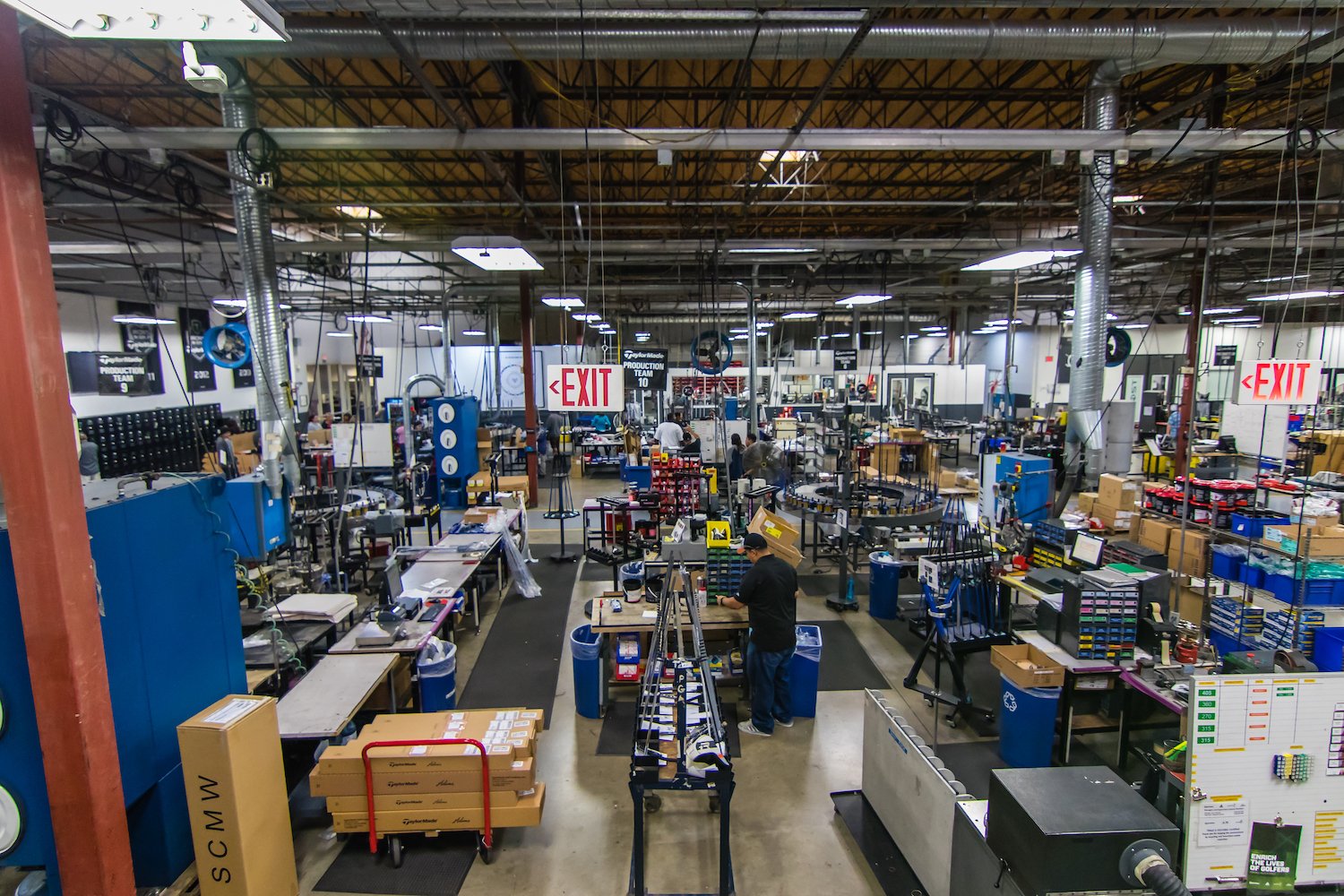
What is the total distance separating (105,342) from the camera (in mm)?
14328

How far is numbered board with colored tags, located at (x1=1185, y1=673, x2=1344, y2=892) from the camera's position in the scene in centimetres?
310

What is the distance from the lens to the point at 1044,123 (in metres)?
8.72

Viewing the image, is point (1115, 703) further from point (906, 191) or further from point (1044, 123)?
point (906, 191)

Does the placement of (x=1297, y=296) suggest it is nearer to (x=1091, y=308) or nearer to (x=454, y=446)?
(x=1091, y=308)

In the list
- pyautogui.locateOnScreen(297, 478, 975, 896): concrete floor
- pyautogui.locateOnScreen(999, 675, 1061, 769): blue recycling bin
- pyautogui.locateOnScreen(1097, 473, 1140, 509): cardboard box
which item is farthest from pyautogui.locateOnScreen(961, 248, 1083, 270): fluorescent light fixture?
pyautogui.locateOnScreen(297, 478, 975, 896): concrete floor

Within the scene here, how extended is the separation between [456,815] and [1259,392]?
22.6 feet

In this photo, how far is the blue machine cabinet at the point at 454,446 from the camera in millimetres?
12367

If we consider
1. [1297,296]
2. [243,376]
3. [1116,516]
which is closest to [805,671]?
[1116,516]

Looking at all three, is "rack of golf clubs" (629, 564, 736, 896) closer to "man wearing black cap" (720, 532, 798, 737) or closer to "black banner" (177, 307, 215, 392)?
"man wearing black cap" (720, 532, 798, 737)

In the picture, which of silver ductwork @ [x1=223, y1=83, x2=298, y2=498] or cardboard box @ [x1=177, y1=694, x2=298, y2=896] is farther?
silver ductwork @ [x1=223, y1=83, x2=298, y2=498]

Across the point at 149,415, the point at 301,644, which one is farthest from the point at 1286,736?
the point at 149,415

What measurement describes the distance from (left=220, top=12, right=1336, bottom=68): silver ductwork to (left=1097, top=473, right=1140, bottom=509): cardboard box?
17.1ft

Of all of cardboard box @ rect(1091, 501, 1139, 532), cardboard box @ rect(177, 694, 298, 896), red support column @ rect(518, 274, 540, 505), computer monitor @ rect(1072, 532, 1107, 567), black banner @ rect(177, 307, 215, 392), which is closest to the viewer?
cardboard box @ rect(177, 694, 298, 896)

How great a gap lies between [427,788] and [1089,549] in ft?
18.0
